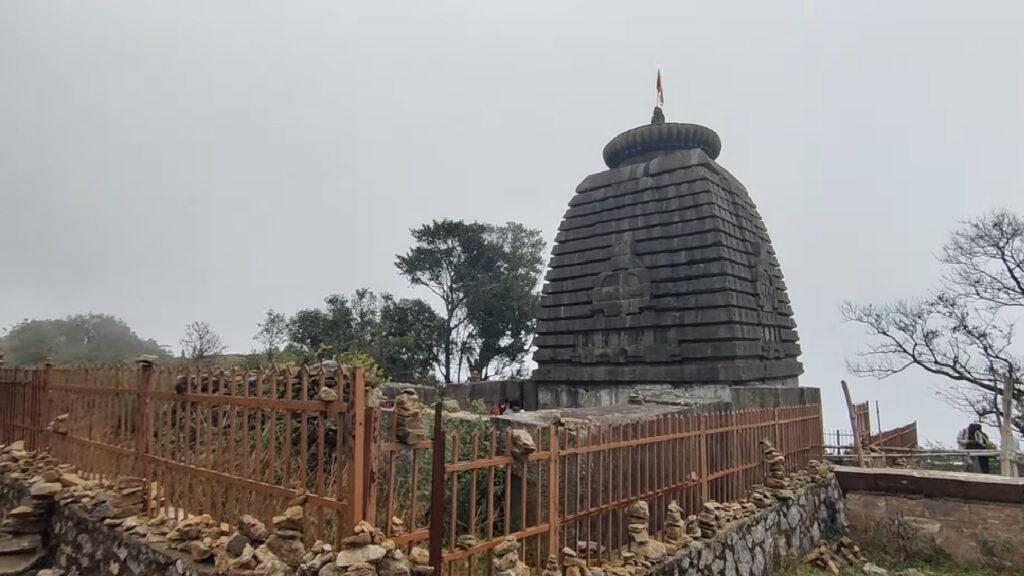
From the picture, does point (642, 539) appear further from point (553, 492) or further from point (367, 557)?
point (367, 557)

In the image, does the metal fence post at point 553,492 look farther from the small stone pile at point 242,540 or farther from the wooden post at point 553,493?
the small stone pile at point 242,540

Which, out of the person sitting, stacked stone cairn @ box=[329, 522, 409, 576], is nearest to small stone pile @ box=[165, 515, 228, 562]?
stacked stone cairn @ box=[329, 522, 409, 576]

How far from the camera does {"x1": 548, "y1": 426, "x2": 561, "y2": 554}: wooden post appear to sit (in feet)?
11.5

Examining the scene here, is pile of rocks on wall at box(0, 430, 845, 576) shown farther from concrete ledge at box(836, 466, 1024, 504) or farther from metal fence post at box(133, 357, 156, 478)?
concrete ledge at box(836, 466, 1024, 504)

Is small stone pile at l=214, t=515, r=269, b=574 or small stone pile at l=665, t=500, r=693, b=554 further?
small stone pile at l=665, t=500, r=693, b=554

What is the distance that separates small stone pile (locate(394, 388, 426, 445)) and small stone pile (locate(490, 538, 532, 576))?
0.80m

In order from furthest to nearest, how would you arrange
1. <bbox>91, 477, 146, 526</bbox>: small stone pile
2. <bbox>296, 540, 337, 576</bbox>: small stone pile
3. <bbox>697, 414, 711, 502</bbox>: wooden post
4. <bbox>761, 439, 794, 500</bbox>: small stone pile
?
<bbox>761, 439, 794, 500</bbox>: small stone pile, <bbox>697, 414, 711, 502</bbox>: wooden post, <bbox>91, 477, 146, 526</bbox>: small stone pile, <bbox>296, 540, 337, 576</bbox>: small stone pile

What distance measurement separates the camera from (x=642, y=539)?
3945 millimetres

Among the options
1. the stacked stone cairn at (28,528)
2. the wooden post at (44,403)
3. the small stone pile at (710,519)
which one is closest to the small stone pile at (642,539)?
the small stone pile at (710,519)

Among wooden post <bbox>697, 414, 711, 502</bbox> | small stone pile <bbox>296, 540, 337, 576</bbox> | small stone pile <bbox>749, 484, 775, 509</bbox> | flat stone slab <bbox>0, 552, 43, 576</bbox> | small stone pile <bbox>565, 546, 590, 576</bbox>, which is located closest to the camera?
small stone pile <bbox>296, 540, 337, 576</bbox>

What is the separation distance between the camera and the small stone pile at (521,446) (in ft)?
10.9

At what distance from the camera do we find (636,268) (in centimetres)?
1236

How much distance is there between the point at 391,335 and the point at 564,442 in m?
21.2

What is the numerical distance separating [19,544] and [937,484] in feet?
30.3
